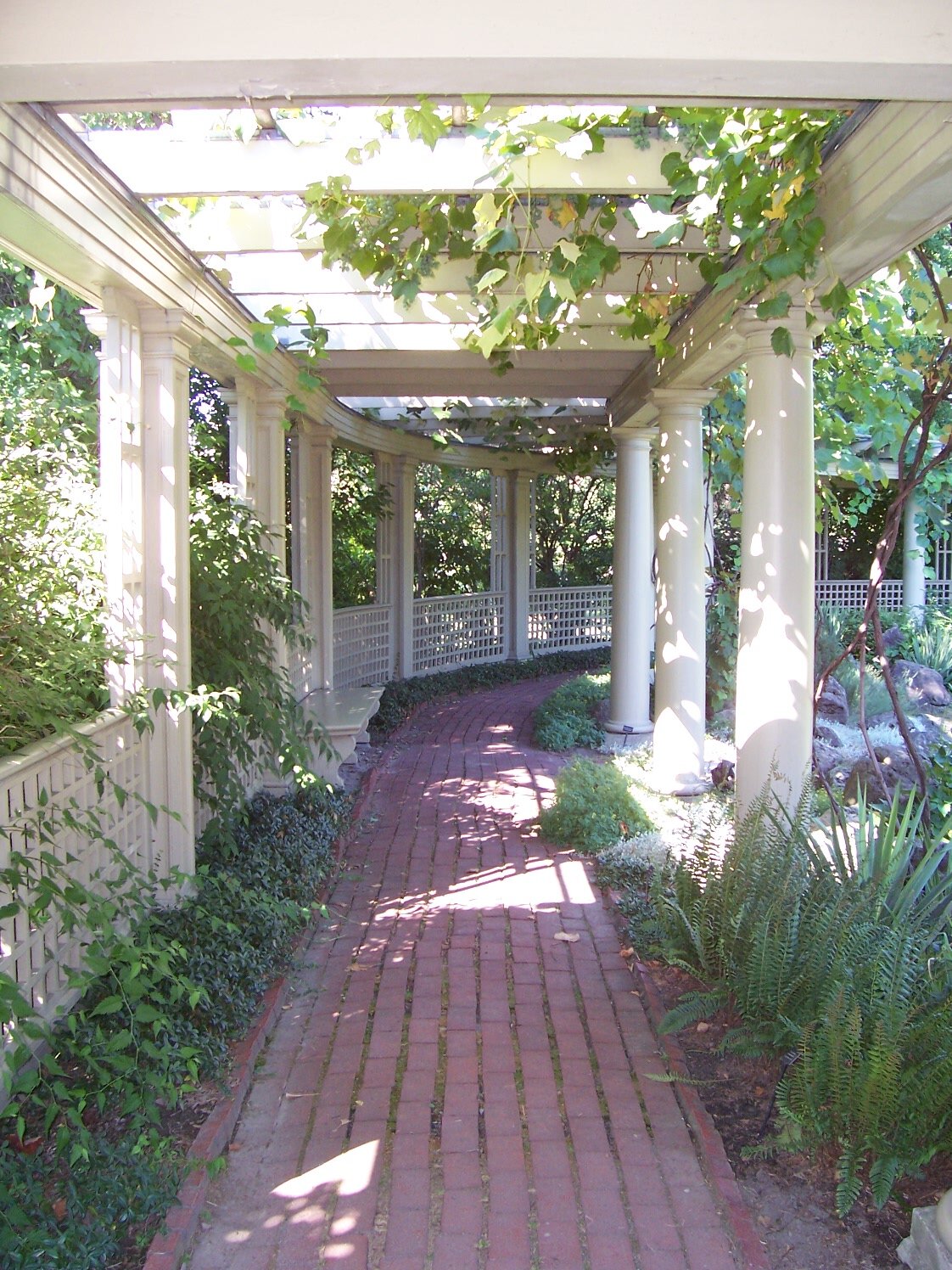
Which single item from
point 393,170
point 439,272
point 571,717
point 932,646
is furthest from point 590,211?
point 932,646

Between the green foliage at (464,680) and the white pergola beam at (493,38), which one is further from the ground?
the white pergola beam at (493,38)

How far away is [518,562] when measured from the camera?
1427cm

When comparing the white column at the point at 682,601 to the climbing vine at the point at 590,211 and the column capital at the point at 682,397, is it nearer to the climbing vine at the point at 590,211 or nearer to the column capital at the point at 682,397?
the column capital at the point at 682,397

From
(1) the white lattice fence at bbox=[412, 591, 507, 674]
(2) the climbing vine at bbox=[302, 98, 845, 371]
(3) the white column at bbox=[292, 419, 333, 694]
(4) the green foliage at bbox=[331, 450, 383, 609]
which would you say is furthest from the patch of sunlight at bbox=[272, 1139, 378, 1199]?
(1) the white lattice fence at bbox=[412, 591, 507, 674]

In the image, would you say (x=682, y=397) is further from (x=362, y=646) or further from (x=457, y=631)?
(x=457, y=631)

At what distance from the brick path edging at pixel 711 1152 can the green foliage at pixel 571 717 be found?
16.1 ft

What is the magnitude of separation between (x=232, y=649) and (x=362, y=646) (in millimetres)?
5930

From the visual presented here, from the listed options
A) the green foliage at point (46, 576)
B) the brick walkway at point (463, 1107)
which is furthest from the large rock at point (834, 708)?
the green foliage at point (46, 576)

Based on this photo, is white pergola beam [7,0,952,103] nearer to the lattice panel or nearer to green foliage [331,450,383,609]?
green foliage [331,450,383,609]

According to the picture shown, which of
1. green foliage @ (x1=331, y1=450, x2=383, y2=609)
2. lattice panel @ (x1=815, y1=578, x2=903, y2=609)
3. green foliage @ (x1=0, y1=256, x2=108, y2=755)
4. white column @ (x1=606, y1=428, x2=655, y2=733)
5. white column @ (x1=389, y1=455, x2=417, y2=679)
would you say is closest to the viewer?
green foliage @ (x1=0, y1=256, x2=108, y2=755)

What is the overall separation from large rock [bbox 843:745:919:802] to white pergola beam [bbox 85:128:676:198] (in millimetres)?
3643

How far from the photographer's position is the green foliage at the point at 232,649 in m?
4.68

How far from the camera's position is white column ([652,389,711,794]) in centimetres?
679

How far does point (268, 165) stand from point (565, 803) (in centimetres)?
395
